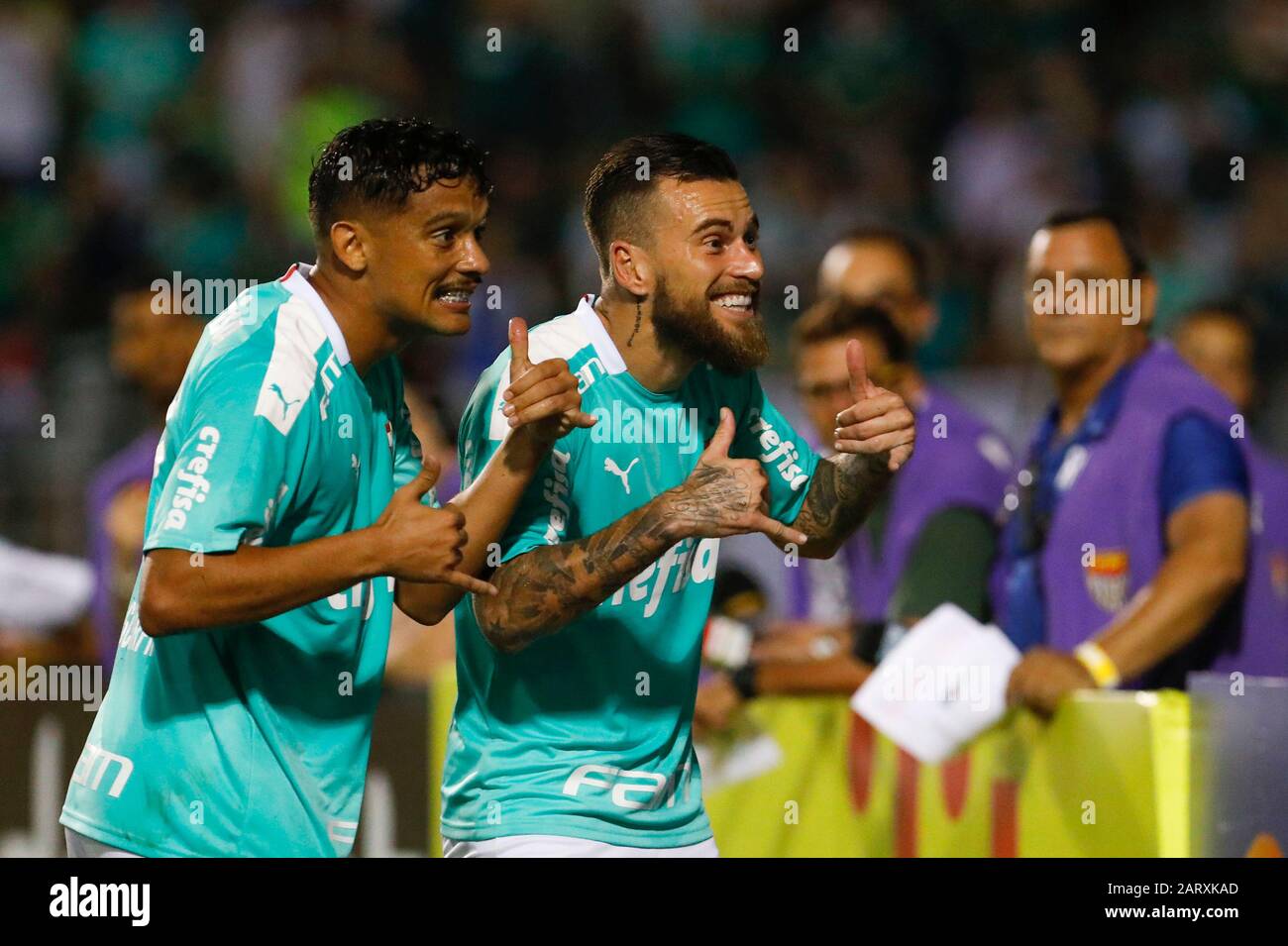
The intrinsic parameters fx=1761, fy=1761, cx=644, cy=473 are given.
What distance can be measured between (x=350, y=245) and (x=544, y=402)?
0.52 m

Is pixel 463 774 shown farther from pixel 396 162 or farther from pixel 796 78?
pixel 796 78

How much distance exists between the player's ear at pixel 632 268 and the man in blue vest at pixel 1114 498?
1.66 m

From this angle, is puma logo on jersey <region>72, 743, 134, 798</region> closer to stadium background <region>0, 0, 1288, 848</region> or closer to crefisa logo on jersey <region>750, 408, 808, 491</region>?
crefisa logo on jersey <region>750, 408, 808, 491</region>

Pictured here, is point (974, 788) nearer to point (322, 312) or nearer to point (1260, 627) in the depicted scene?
point (1260, 627)

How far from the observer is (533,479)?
3.38 metres

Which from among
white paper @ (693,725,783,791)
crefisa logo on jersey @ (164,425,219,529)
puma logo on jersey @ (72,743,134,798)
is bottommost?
white paper @ (693,725,783,791)

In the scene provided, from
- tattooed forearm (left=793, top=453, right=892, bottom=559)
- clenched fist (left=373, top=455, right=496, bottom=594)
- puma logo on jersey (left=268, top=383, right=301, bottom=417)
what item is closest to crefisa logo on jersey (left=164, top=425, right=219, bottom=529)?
puma logo on jersey (left=268, top=383, right=301, bottom=417)

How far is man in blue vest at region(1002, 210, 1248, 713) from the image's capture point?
4750 mm

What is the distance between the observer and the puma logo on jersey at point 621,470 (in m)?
3.46

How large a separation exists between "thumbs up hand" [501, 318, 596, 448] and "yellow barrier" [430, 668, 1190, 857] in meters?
1.87

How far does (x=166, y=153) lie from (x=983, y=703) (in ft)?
19.3

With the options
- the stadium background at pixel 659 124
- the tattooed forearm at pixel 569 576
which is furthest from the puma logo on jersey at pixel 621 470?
the stadium background at pixel 659 124
